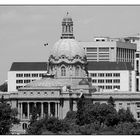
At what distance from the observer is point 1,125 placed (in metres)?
142

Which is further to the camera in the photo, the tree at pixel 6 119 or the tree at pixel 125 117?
the tree at pixel 125 117

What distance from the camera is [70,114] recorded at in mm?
196375

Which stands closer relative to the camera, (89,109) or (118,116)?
(118,116)

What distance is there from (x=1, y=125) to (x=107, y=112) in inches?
1571

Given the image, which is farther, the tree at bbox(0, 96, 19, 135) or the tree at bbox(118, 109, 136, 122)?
the tree at bbox(118, 109, 136, 122)

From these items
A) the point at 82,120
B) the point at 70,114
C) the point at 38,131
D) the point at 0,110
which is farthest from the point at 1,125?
the point at 70,114

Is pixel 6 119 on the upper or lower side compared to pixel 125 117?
upper

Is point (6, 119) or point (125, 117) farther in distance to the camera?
point (125, 117)

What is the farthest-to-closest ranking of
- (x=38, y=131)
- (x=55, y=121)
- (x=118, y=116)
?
1. (x=118, y=116)
2. (x=55, y=121)
3. (x=38, y=131)

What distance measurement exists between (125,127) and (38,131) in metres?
8.33
